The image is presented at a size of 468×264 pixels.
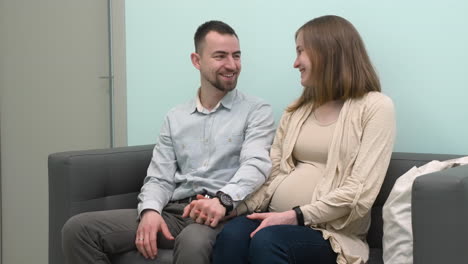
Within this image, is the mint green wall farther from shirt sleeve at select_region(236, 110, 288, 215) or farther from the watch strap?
the watch strap

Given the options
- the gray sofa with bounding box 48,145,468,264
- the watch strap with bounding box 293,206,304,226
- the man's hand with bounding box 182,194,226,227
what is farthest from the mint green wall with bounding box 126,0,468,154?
the man's hand with bounding box 182,194,226,227

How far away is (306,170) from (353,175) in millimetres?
222

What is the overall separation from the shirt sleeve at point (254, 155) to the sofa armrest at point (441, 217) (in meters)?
0.76

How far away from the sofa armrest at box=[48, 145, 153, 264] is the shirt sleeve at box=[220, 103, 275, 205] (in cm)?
52

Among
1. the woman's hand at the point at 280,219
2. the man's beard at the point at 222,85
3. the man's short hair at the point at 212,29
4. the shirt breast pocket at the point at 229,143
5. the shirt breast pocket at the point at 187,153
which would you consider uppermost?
the man's short hair at the point at 212,29

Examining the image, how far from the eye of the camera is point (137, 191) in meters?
2.44

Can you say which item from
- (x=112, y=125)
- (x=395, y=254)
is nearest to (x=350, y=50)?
(x=395, y=254)

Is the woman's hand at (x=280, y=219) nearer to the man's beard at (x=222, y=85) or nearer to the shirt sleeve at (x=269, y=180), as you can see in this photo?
the shirt sleeve at (x=269, y=180)

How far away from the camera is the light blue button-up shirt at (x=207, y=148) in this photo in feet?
7.20

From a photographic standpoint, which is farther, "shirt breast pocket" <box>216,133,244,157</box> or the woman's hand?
"shirt breast pocket" <box>216,133,244,157</box>

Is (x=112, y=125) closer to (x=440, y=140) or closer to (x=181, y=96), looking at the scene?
(x=181, y=96)

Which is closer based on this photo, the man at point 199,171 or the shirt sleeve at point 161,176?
the man at point 199,171

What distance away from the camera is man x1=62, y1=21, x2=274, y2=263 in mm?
Answer: 1963

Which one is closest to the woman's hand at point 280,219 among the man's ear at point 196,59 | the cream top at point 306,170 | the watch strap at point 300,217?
the watch strap at point 300,217
